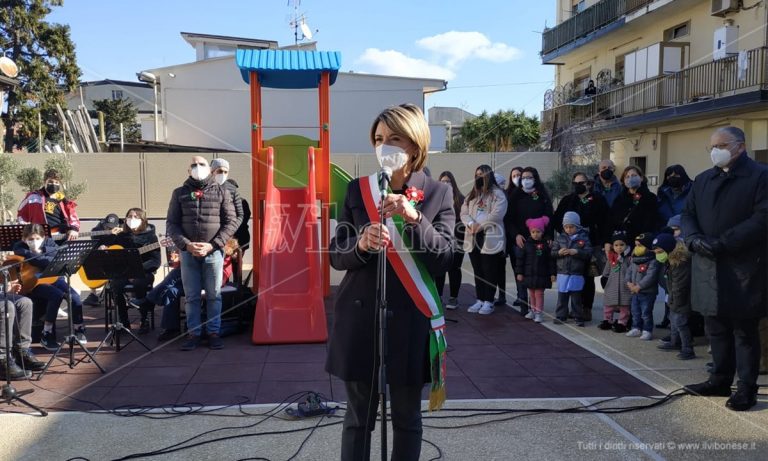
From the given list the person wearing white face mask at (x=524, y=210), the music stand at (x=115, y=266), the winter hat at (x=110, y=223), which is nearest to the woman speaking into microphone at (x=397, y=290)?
the music stand at (x=115, y=266)

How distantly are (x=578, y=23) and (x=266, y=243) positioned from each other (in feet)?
63.2

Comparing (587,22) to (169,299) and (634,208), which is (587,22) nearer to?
(634,208)

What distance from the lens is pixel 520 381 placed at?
5.13 meters

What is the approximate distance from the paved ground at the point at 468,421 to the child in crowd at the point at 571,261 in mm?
1534

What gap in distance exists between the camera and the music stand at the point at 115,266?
5992 millimetres

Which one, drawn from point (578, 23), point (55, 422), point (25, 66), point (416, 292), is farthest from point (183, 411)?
point (25, 66)

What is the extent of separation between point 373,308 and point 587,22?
2212 centimetres

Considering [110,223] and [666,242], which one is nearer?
[666,242]

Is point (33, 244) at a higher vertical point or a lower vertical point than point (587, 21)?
lower

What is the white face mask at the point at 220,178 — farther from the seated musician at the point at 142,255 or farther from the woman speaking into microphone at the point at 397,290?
the woman speaking into microphone at the point at 397,290

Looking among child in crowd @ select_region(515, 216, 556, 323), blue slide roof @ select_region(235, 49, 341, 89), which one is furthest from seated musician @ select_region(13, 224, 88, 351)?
child in crowd @ select_region(515, 216, 556, 323)

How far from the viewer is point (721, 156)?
4473mm

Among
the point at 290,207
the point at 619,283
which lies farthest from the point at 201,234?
the point at 619,283

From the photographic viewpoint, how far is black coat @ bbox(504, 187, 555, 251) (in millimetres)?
7750
